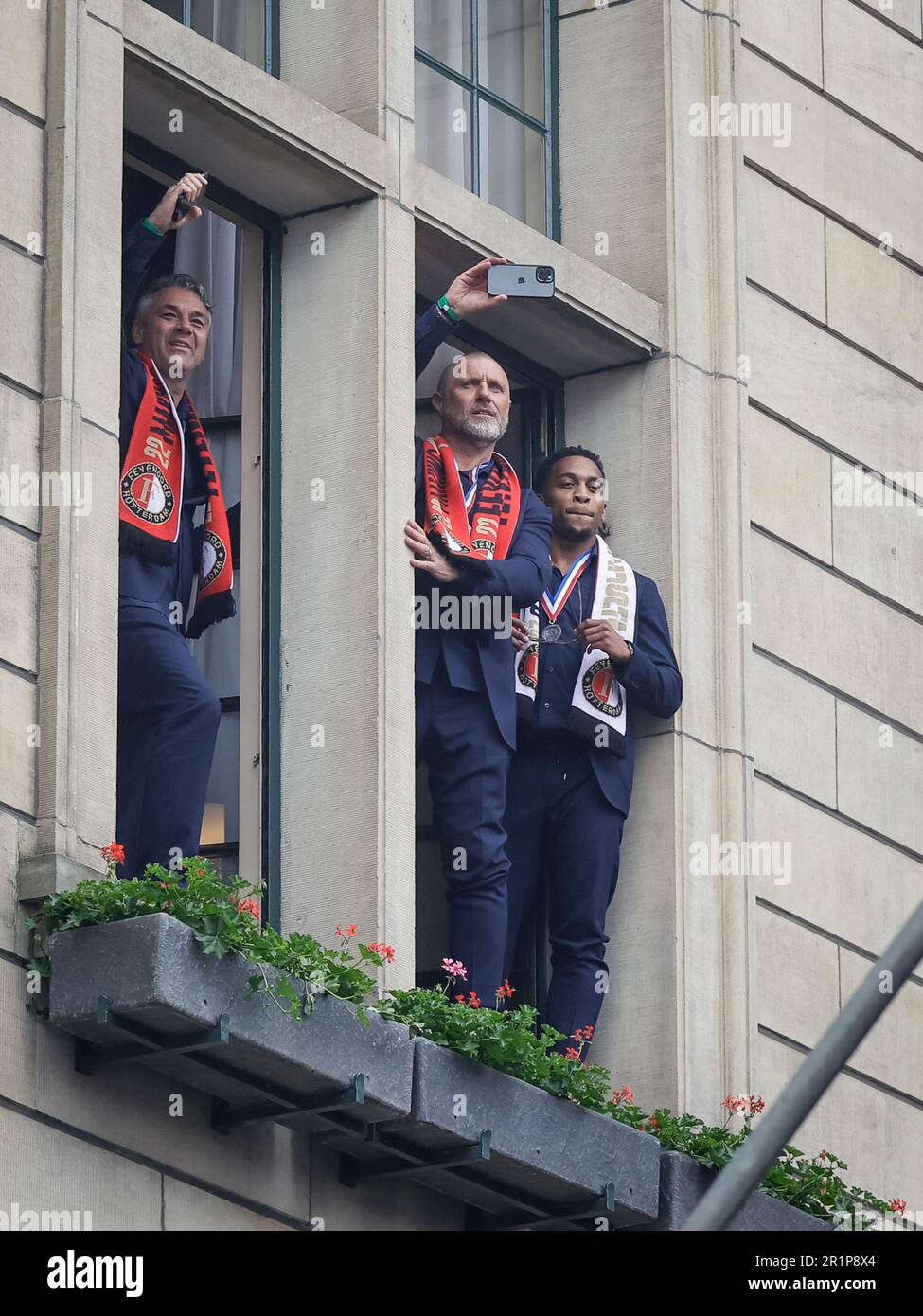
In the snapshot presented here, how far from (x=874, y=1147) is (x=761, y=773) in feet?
7.24

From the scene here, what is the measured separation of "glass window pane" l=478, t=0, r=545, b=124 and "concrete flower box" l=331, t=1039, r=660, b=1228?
6.29 m

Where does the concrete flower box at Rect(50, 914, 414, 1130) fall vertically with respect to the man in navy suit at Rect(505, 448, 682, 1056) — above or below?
below

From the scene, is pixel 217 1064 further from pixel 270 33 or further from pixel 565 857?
pixel 270 33

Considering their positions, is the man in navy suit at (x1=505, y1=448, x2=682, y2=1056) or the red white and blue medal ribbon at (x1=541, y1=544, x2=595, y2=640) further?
the red white and blue medal ribbon at (x1=541, y1=544, x2=595, y2=640)

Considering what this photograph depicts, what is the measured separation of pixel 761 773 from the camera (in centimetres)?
1852

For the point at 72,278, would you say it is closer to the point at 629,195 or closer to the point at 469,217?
the point at 469,217

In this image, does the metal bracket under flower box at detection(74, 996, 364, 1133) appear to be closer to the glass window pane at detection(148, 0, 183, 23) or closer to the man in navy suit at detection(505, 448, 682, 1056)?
the man in navy suit at detection(505, 448, 682, 1056)

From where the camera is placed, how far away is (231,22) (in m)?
17.6

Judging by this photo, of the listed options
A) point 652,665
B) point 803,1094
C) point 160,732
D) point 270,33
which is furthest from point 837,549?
point 803,1094

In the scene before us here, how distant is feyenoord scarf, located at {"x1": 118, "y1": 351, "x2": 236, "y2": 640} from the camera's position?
15.5 metres

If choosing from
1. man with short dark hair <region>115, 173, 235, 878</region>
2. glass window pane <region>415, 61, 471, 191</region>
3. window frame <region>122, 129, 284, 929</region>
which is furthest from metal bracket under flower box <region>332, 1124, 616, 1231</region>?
glass window pane <region>415, 61, 471, 191</region>

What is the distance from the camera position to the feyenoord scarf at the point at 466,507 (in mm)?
16969

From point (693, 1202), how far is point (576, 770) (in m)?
2.49

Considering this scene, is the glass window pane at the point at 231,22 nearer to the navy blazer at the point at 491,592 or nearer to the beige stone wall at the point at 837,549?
the navy blazer at the point at 491,592
